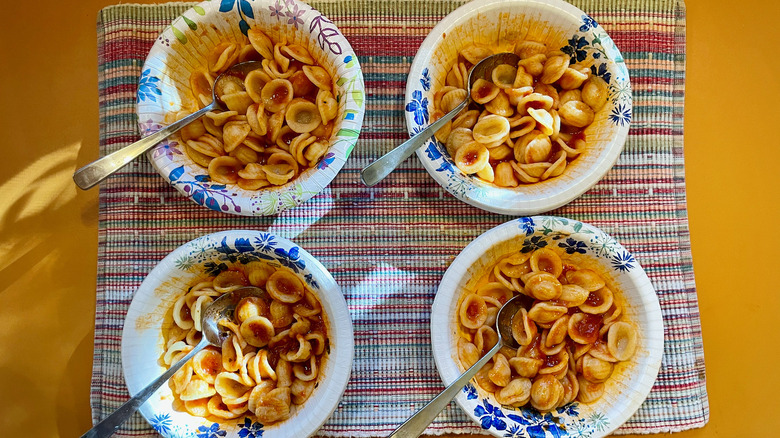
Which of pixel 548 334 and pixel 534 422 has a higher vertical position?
pixel 548 334

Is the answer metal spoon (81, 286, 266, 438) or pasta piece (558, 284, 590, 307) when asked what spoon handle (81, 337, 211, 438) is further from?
pasta piece (558, 284, 590, 307)

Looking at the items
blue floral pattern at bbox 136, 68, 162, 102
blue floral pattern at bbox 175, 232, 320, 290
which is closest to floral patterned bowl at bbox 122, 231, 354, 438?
blue floral pattern at bbox 175, 232, 320, 290

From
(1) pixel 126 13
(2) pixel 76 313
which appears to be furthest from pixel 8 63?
(2) pixel 76 313

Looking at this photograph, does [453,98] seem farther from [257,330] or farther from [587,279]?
[257,330]

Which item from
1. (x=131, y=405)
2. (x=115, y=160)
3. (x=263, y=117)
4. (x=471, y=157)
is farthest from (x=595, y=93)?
(x=131, y=405)

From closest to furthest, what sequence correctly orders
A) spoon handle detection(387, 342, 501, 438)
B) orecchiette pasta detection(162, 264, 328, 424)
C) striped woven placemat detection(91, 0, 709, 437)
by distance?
1. spoon handle detection(387, 342, 501, 438)
2. orecchiette pasta detection(162, 264, 328, 424)
3. striped woven placemat detection(91, 0, 709, 437)

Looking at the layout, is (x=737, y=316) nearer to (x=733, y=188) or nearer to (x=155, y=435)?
(x=733, y=188)

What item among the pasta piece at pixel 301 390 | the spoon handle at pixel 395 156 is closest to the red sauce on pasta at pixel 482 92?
the spoon handle at pixel 395 156

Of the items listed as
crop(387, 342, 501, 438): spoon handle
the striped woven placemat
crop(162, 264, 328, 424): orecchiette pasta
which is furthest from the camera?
the striped woven placemat
